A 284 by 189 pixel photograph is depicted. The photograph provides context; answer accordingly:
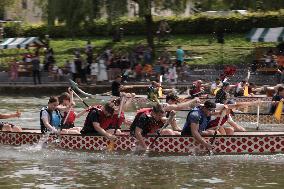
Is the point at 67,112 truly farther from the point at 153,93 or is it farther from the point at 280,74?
the point at 280,74

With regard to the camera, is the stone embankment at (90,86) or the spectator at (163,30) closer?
the stone embankment at (90,86)

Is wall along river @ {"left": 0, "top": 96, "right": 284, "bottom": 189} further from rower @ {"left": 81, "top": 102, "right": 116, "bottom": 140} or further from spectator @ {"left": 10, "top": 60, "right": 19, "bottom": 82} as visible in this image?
spectator @ {"left": 10, "top": 60, "right": 19, "bottom": 82}

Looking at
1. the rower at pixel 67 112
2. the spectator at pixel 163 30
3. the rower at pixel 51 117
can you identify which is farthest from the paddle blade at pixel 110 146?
the spectator at pixel 163 30

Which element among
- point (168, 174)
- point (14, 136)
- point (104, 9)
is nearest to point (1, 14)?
point (104, 9)

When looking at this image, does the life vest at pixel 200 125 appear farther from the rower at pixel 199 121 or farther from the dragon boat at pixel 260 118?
the dragon boat at pixel 260 118

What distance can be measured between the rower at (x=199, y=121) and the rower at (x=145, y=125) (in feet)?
2.05

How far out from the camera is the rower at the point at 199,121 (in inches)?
866

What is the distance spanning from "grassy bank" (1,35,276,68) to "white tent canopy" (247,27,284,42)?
1.35 metres

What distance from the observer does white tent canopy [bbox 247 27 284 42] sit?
52.9m

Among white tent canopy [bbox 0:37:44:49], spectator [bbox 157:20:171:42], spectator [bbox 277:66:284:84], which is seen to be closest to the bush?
spectator [bbox 157:20:171:42]

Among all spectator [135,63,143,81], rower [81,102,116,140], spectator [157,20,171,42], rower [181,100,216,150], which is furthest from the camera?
spectator [157,20,171,42]

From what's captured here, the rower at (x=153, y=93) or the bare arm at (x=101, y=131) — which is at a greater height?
the bare arm at (x=101, y=131)

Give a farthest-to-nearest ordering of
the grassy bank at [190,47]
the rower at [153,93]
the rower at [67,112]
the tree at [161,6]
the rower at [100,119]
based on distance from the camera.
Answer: the grassy bank at [190,47]
the tree at [161,6]
the rower at [153,93]
the rower at [67,112]
the rower at [100,119]

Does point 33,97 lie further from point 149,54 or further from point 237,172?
point 237,172
